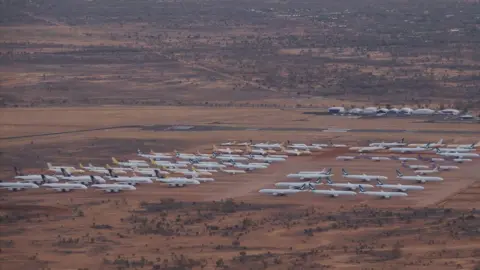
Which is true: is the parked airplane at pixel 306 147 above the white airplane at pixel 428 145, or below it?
below

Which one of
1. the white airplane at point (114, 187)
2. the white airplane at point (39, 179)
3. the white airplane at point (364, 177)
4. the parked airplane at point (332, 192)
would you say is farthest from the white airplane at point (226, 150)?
the parked airplane at point (332, 192)

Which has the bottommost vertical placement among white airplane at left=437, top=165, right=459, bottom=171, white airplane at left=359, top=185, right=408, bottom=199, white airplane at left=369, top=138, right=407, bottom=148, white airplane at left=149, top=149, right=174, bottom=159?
white airplane at left=149, top=149, right=174, bottom=159

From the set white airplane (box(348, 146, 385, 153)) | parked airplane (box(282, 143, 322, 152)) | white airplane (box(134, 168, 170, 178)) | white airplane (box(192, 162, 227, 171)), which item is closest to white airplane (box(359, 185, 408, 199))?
white airplane (box(192, 162, 227, 171))

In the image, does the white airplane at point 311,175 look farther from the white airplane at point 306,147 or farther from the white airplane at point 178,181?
the white airplane at point 306,147

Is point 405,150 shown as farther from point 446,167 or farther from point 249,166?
point 249,166

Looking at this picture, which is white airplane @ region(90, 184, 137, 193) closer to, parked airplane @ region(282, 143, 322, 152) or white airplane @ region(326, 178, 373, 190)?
white airplane @ region(326, 178, 373, 190)

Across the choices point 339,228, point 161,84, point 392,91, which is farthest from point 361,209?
point 161,84

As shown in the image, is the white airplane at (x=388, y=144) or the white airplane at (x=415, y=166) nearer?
the white airplane at (x=415, y=166)

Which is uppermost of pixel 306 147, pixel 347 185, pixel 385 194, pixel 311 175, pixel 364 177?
pixel 385 194

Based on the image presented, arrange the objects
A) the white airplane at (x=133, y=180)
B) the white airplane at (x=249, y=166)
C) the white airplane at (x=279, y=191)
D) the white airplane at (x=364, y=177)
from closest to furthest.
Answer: the white airplane at (x=279, y=191) < the white airplane at (x=133, y=180) < the white airplane at (x=364, y=177) < the white airplane at (x=249, y=166)

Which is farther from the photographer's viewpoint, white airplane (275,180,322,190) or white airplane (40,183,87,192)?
white airplane (40,183,87,192)

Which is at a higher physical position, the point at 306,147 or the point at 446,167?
the point at 446,167

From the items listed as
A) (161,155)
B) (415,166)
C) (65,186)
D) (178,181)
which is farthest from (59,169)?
(415,166)
